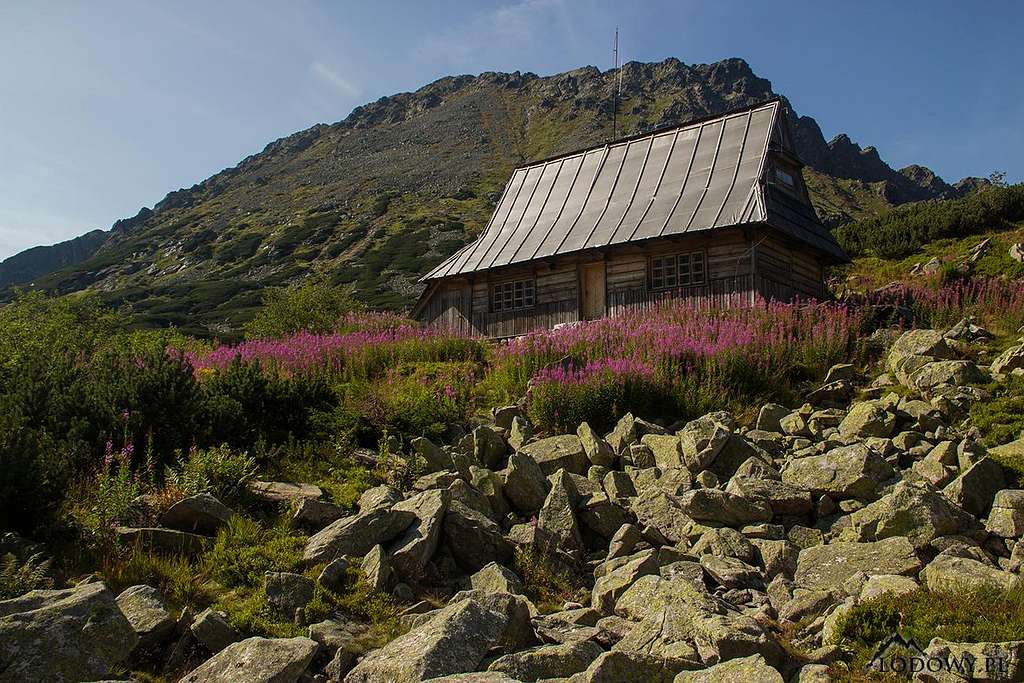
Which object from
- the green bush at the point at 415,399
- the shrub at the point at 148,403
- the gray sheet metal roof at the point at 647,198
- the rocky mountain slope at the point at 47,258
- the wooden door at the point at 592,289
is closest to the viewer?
the shrub at the point at 148,403

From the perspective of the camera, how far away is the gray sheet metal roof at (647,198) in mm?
18406

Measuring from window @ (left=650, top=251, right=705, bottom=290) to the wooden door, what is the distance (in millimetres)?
1522

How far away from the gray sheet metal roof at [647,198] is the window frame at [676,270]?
30.7 inches

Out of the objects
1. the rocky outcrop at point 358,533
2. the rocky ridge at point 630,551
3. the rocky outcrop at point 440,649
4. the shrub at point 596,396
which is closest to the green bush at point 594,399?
the shrub at point 596,396

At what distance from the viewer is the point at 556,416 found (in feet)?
32.0

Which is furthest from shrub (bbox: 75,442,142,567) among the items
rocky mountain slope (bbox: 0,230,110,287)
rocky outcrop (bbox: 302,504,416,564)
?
rocky mountain slope (bbox: 0,230,110,287)

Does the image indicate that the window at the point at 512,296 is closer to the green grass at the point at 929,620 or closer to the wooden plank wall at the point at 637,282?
the wooden plank wall at the point at 637,282

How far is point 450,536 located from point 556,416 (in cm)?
371

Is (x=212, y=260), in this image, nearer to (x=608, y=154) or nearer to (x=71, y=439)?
(x=608, y=154)

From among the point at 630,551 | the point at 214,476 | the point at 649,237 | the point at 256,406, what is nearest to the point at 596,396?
the point at 630,551

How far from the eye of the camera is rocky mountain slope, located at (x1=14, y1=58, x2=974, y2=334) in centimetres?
6350

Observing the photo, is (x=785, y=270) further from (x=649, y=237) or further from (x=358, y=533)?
(x=358, y=533)

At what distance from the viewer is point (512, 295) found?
70.4 ft

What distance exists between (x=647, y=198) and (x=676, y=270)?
2729mm
